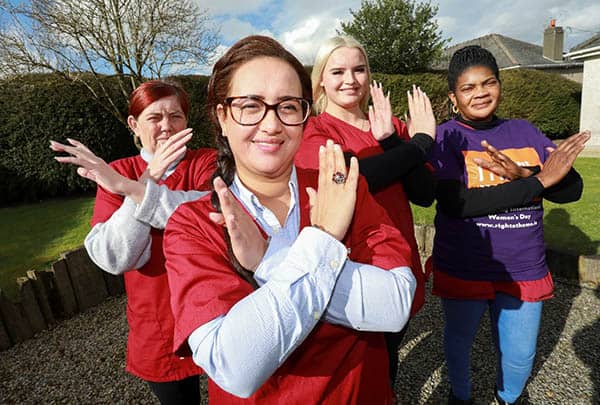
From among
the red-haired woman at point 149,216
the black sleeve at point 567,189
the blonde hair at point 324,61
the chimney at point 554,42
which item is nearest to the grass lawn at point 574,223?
the black sleeve at point 567,189

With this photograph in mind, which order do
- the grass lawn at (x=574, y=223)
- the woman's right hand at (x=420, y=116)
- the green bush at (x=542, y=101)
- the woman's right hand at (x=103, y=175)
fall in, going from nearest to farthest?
the woman's right hand at (x=103, y=175) → the woman's right hand at (x=420, y=116) → the grass lawn at (x=574, y=223) → the green bush at (x=542, y=101)

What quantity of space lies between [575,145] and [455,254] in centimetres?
94

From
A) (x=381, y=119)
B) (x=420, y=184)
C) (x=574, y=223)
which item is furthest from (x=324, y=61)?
(x=574, y=223)

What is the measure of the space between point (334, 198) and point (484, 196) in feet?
4.72

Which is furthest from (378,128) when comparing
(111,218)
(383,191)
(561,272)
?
(561,272)

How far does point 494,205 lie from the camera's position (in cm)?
216

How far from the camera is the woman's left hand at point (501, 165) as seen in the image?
2133mm

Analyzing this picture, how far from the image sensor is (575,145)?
2.18m

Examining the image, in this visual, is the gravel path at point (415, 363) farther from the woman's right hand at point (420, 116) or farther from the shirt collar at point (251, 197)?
the shirt collar at point (251, 197)

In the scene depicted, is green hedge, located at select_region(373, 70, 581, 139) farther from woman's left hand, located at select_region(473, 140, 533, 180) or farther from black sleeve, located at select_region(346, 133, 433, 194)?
black sleeve, located at select_region(346, 133, 433, 194)

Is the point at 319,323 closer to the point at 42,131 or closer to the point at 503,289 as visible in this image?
the point at 503,289

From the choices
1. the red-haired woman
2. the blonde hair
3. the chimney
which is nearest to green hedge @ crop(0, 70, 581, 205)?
the blonde hair

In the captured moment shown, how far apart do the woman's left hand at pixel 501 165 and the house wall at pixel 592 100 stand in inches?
608

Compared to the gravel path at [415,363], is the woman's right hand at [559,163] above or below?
above
